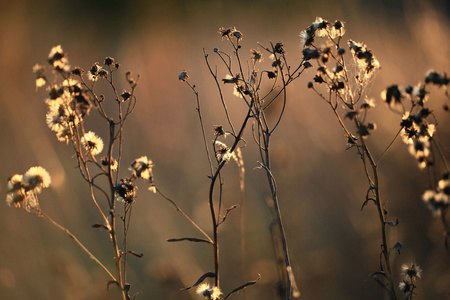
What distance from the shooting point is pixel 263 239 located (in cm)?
327

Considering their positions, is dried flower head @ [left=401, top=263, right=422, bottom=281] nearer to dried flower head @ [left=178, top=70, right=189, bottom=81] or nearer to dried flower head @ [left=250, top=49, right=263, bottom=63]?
dried flower head @ [left=250, top=49, right=263, bottom=63]

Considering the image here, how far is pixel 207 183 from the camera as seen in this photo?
4.06 meters

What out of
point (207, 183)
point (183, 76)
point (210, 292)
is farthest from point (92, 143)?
point (207, 183)

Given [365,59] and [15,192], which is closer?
[15,192]

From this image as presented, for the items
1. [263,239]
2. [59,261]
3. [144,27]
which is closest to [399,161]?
[263,239]

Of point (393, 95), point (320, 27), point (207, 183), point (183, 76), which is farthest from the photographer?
point (207, 183)

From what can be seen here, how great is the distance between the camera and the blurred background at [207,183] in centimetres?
283

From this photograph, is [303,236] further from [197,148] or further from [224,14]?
[224,14]

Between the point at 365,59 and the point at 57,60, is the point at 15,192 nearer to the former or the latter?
the point at 57,60

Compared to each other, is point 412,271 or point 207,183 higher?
point 207,183

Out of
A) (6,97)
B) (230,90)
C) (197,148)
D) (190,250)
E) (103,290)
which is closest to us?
(103,290)

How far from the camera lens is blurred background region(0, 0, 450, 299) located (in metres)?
2.83

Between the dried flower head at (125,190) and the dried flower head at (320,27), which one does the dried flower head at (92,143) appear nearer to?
the dried flower head at (125,190)

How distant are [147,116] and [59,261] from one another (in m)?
2.33
